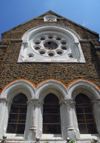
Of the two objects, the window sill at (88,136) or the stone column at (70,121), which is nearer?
the stone column at (70,121)

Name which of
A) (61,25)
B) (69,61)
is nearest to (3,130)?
(69,61)

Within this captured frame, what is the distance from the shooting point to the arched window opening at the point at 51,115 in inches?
202

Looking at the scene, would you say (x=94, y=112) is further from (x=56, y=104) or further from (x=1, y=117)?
(x=1, y=117)

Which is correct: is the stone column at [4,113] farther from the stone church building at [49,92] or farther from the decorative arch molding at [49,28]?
the decorative arch molding at [49,28]

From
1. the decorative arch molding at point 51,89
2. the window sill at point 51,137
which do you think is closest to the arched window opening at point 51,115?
the window sill at point 51,137

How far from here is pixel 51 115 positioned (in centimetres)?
547

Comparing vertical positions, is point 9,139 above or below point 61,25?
below

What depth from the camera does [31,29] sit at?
30.9 ft

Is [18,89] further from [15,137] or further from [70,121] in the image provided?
[70,121]

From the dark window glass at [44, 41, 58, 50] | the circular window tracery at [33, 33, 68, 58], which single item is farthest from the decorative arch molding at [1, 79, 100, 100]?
the dark window glass at [44, 41, 58, 50]

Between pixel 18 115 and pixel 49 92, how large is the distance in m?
1.79

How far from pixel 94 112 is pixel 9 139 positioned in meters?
3.73

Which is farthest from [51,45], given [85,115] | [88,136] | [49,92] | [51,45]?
[88,136]

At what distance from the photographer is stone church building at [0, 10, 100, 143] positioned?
4.95m
